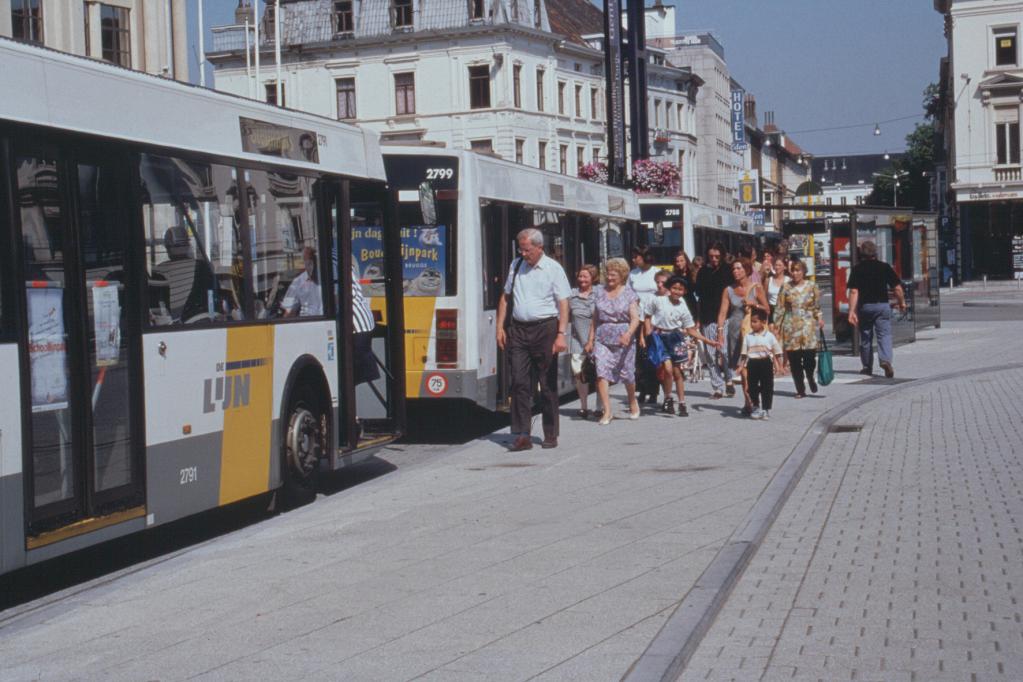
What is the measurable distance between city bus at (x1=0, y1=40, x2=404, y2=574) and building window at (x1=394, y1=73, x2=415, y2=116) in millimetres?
57498

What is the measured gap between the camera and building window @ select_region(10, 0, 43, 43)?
35625mm

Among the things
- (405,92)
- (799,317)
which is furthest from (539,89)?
(799,317)

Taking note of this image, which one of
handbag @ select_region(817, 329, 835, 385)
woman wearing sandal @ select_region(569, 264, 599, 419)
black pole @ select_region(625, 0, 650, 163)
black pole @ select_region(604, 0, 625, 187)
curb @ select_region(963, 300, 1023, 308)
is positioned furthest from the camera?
black pole @ select_region(625, 0, 650, 163)

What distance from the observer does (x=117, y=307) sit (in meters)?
8.23

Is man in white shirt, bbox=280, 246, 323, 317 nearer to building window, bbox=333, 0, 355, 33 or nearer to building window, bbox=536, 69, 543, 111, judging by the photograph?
building window, bbox=536, 69, 543, 111

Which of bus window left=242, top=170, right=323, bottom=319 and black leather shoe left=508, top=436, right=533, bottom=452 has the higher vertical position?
bus window left=242, top=170, right=323, bottom=319

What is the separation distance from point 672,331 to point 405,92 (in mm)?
53644

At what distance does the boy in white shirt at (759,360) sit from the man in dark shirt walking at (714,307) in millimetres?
2554

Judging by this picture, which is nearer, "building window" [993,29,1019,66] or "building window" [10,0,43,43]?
"building window" [10,0,43,43]

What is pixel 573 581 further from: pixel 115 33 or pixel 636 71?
pixel 636 71

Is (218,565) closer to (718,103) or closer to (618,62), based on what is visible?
(618,62)

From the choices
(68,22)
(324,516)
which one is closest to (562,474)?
(324,516)

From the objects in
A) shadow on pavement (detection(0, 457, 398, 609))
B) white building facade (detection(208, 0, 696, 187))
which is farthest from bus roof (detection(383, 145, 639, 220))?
white building facade (detection(208, 0, 696, 187))

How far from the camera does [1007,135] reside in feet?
221
